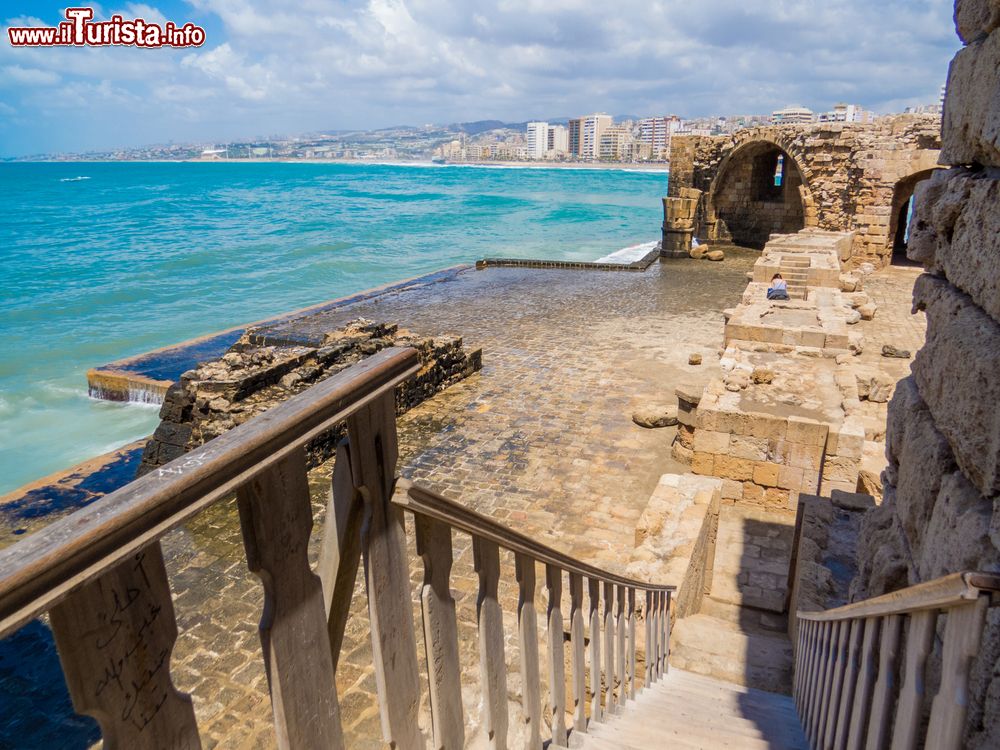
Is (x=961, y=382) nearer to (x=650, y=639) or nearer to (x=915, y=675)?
(x=915, y=675)

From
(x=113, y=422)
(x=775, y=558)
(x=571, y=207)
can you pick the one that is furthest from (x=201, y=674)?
(x=571, y=207)

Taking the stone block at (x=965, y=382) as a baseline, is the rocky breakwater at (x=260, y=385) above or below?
below

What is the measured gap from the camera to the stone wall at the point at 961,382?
5.52 feet

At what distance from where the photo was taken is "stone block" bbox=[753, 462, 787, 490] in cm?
724

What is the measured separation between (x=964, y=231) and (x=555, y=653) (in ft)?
6.48

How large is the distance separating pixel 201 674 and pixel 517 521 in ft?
10.8

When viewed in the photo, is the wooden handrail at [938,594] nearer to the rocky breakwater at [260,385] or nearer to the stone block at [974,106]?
the stone block at [974,106]

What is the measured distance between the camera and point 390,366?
141cm

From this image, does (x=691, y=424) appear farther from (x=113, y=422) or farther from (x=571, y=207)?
(x=571, y=207)

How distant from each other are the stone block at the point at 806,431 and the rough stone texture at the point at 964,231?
4.52 metres

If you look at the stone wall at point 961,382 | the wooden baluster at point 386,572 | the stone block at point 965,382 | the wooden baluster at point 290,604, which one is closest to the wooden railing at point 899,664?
the stone wall at point 961,382

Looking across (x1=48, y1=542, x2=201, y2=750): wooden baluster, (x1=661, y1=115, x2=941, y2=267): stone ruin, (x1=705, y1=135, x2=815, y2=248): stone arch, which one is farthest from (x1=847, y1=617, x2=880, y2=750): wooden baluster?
(x1=705, y1=135, x2=815, y2=248): stone arch

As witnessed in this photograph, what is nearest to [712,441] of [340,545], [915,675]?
[915,675]

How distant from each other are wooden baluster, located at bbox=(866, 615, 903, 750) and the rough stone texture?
91 cm
